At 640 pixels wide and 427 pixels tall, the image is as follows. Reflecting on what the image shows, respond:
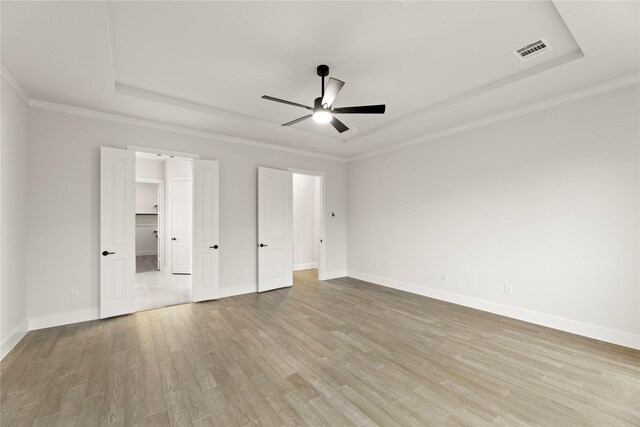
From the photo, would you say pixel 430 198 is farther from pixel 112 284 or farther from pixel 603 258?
pixel 112 284

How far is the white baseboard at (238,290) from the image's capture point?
16.1 feet

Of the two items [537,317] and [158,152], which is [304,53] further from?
[537,317]

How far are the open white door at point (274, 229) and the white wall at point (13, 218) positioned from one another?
3125mm

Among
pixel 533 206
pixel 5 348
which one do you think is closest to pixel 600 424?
pixel 533 206

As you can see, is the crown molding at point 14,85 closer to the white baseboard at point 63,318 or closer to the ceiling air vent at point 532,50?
the white baseboard at point 63,318

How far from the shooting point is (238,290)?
200 inches

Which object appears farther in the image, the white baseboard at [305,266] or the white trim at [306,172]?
the white baseboard at [305,266]

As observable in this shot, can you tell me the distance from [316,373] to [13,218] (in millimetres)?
3674

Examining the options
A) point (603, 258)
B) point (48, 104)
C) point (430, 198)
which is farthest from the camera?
point (430, 198)

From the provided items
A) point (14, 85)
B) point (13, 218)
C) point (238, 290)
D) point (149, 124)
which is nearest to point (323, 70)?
point (149, 124)

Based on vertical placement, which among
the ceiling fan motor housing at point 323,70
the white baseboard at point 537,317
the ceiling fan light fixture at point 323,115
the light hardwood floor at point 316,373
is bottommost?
the light hardwood floor at point 316,373

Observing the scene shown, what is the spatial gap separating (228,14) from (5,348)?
3.90m

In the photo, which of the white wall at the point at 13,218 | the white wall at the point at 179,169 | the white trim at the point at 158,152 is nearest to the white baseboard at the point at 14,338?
the white wall at the point at 13,218

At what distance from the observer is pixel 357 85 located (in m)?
3.34
